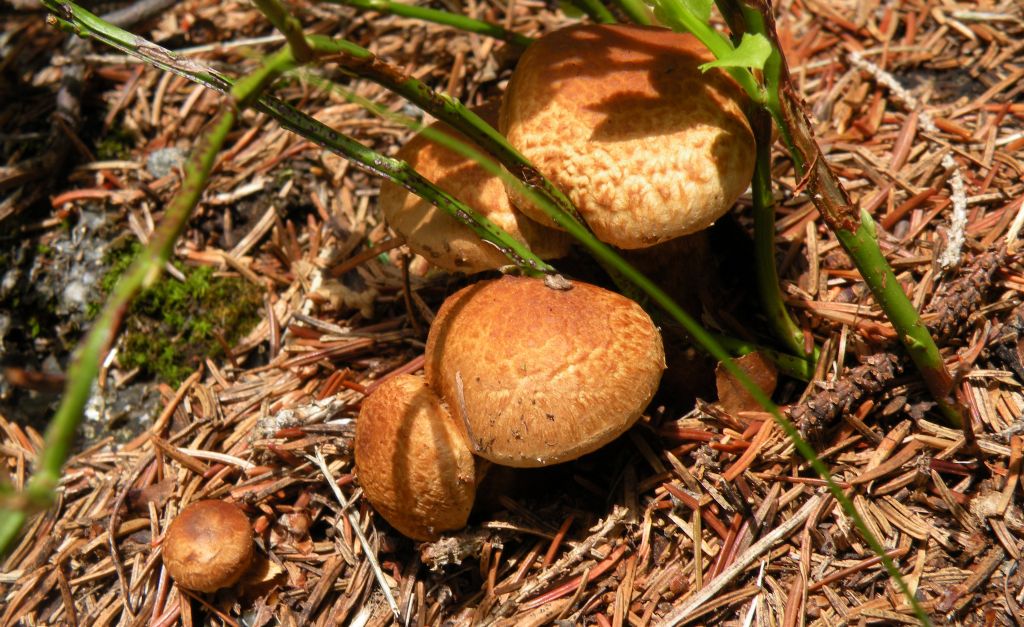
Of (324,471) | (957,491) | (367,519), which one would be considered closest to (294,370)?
(324,471)

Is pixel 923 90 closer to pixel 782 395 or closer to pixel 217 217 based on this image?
pixel 782 395

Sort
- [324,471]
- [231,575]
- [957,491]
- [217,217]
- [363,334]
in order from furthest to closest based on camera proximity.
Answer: [217,217] → [363,334] → [324,471] → [231,575] → [957,491]

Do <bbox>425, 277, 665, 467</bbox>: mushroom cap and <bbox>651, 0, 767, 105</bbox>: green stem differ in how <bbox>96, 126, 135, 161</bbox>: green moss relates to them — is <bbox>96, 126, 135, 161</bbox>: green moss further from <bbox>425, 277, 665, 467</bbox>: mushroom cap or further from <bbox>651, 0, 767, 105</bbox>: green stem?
<bbox>651, 0, 767, 105</bbox>: green stem

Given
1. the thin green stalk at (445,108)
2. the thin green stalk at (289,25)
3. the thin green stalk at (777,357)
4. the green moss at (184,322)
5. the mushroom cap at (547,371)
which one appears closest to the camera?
the thin green stalk at (289,25)

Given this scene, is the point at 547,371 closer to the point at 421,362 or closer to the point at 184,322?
the point at 421,362

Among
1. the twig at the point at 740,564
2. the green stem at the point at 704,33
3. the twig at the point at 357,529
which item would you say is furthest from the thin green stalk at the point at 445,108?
the twig at the point at 357,529

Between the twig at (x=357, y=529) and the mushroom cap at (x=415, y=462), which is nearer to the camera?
the mushroom cap at (x=415, y=462)

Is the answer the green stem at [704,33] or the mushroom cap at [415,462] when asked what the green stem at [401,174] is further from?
the green stem at [704,33]

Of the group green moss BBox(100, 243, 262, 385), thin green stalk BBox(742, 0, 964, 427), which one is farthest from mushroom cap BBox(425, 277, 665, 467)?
green moss BBox(100, 243, 262, 385)
